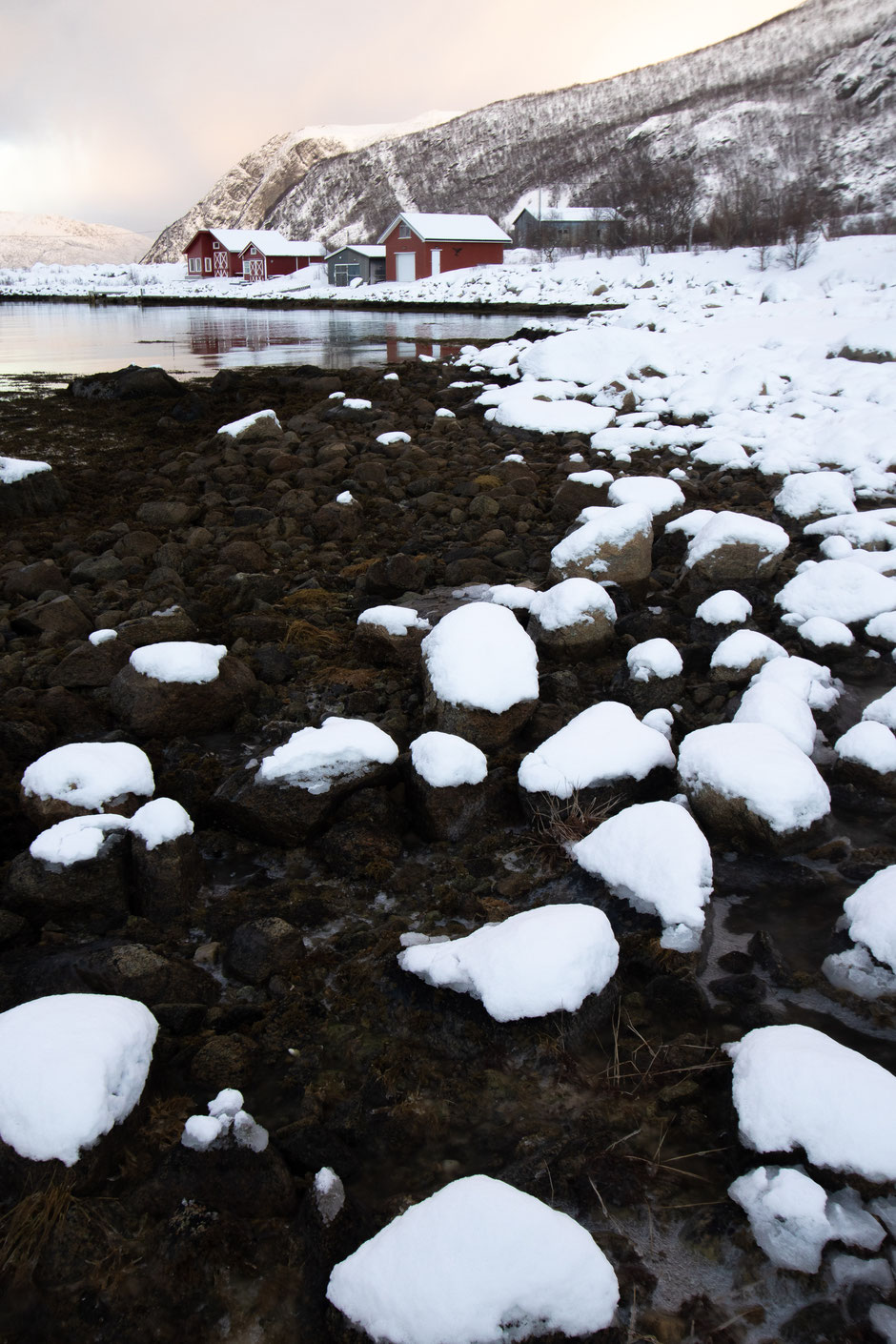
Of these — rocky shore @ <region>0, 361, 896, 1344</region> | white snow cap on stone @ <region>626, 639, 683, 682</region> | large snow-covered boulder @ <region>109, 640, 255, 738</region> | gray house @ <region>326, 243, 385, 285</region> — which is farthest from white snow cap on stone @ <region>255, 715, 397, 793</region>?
gray house @ <region>326, 243, 385, 285</region>

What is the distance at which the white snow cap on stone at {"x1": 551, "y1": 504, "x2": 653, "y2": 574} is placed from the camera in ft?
20.1

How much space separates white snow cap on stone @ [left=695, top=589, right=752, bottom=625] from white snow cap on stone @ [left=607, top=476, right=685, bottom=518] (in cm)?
199

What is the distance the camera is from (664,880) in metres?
3.33

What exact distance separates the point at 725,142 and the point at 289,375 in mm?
69605

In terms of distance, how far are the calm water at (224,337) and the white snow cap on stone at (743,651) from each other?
15088 mm

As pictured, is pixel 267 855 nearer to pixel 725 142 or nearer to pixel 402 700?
pixel 402 700

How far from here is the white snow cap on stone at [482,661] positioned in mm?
4449

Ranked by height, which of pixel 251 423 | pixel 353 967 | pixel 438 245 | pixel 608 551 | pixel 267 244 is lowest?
pixel 353 967

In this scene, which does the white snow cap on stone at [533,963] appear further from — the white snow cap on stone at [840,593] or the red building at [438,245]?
the red building at [438,245]

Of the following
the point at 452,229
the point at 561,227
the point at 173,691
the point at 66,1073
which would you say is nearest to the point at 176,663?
the point at 173,691

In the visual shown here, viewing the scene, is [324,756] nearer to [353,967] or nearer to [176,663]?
[353,967]

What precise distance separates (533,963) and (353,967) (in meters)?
0.77

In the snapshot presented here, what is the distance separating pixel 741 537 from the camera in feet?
A: 20.2

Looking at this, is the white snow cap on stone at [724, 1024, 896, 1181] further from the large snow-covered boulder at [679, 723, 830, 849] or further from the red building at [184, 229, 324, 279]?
the red building at [184, 229, 324, 279]
